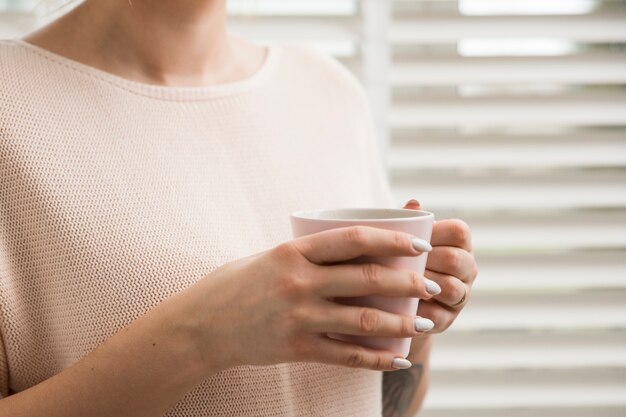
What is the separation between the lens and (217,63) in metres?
0.94

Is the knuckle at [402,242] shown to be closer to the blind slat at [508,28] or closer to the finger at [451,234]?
the finger at [451,234]

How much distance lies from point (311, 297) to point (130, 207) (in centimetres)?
30

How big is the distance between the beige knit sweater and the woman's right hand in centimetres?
16

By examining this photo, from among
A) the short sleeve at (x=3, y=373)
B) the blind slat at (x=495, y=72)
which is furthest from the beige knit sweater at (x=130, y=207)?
the blind slat at (x=495, y=72)

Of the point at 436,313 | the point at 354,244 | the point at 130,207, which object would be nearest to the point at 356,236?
the point at 354,244

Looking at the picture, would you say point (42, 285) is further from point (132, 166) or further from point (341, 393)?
point (341, 393)

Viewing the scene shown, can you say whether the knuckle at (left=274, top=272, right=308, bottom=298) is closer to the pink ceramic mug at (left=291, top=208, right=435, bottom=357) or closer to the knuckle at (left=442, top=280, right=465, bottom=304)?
the pink ceramic mug at (left=291, top=208, right=435, bottom=357)

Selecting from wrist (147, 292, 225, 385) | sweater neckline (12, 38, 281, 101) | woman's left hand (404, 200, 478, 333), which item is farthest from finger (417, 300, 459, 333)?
sweater neckline (12, 38, 281, 101)

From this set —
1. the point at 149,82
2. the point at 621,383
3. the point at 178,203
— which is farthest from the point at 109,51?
the point at 621,383

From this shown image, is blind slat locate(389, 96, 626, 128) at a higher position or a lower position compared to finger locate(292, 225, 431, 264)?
higher

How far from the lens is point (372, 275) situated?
0.54m

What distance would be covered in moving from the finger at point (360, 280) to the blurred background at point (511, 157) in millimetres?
670

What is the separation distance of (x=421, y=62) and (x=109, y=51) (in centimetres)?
55

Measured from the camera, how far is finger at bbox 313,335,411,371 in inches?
22.4
